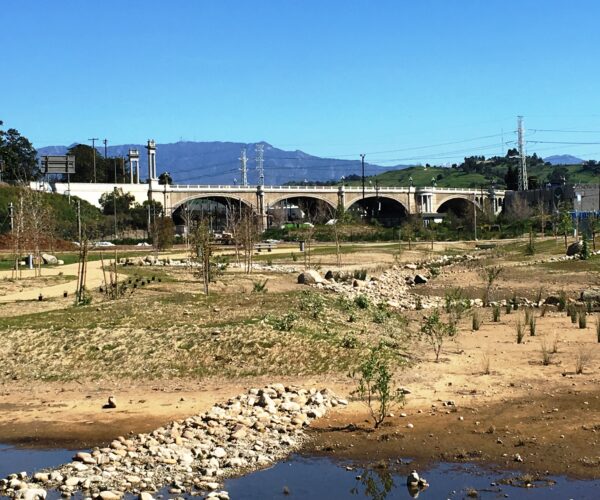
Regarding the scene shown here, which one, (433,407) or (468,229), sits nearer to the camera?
(433,407)

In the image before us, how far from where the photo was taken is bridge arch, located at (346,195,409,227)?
141625 mm

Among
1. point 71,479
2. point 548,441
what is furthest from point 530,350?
point 71,479

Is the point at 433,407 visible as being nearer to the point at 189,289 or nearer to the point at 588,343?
the point at 588,343

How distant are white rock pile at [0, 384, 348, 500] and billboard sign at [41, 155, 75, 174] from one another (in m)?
64.6

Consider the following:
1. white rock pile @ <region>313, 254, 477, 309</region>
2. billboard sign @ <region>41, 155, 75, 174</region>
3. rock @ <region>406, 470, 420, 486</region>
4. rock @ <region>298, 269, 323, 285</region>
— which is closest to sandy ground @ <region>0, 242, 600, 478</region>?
rock @ <region>406, 470, 420, 486</region>

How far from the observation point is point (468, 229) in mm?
102500

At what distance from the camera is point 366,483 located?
35.3 feet

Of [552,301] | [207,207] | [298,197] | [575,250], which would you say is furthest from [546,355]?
[207,207]

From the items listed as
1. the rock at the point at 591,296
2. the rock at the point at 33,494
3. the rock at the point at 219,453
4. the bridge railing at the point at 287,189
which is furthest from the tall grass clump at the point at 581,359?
the bridge railing at the point at 287,189

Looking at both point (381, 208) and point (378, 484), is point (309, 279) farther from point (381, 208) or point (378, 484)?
point (381, 208)

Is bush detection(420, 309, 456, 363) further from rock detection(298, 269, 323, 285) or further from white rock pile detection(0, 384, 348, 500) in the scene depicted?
rock detection(298, 269, 323, 285)

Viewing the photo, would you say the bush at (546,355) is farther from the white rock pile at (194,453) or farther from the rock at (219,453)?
the rock at (219,453)

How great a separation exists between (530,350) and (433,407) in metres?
6.22

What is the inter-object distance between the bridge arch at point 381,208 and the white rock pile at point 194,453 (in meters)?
125
